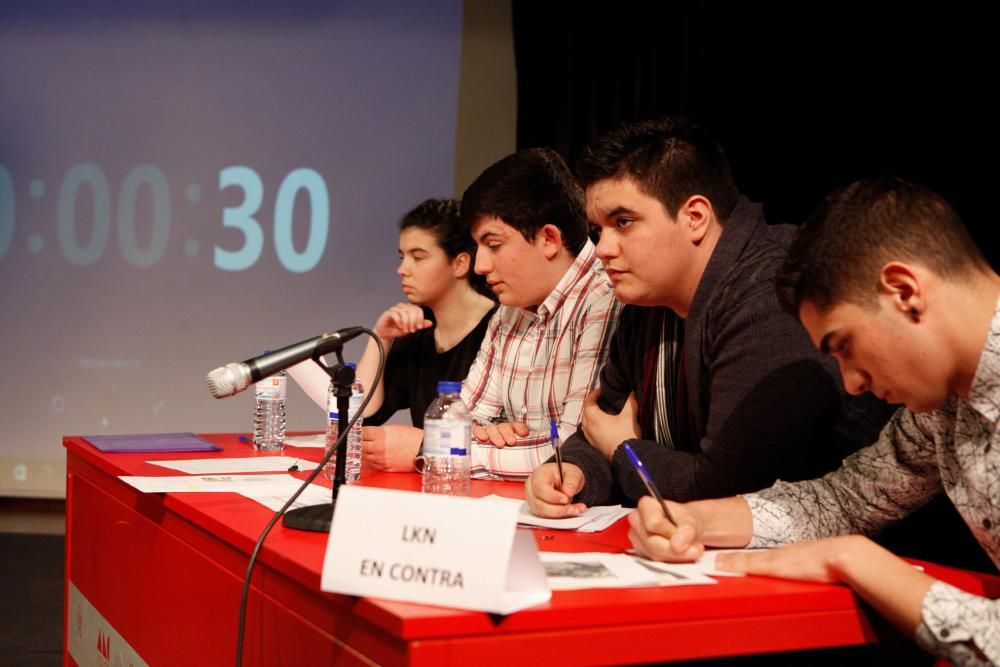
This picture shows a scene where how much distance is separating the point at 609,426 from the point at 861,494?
611mm

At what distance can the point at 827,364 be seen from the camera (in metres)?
1.56

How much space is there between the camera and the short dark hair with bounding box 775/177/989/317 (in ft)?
3.86

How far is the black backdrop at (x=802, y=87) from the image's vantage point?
2521 millimetres

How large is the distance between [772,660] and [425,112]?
3936 mm

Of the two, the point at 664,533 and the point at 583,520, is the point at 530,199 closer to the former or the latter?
the point at 583,520

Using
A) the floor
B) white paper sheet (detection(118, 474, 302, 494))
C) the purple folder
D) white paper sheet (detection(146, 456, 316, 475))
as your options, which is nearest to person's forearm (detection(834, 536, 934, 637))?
white paper sheet (detection(118, 474, 302, 494))

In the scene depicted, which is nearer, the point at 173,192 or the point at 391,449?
the point at 391,449

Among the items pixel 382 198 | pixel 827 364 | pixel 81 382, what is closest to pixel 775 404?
pixel 827 364

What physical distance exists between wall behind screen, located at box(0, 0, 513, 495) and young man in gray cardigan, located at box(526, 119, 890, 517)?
314 centimetres

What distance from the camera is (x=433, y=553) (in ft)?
3.34

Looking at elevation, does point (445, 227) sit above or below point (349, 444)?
above

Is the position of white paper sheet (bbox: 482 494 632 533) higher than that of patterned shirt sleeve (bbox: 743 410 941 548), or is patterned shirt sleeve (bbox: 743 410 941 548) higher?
patterned shirt sleeve (bbox: 743 410 941 548)

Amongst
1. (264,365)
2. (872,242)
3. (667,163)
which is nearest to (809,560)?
(872,242)

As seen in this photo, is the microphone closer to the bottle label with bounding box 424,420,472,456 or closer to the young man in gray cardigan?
the bottle label with bounding box 424,420,472,456
